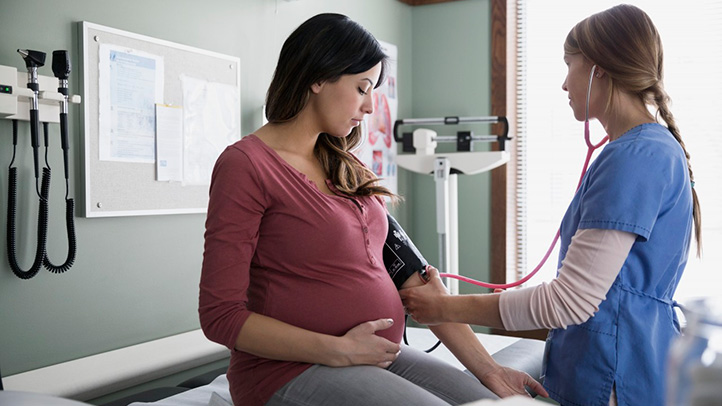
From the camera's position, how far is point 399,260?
1.52 metres

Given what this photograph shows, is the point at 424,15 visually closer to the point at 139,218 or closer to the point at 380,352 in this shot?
the point at 139,218

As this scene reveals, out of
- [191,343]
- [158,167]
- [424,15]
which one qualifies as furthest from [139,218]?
[424,15]

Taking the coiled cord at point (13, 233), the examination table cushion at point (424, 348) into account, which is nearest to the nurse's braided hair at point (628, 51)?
the examination table cushion at point (424, 348)

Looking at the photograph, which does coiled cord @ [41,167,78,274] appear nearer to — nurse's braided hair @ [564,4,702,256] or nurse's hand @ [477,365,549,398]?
nurse's hand @ [477,365,549,398]

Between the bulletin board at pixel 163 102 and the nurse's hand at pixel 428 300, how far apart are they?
114 centimetres

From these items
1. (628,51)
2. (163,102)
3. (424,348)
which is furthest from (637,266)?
(163,102)

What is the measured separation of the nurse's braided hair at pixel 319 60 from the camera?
135 centimetres

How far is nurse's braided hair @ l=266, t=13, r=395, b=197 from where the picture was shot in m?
1.35

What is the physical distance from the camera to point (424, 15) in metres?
3.89

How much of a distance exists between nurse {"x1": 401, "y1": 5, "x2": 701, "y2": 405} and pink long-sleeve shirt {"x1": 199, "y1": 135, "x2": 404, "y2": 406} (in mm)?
252

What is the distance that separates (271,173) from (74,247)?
1.01 meters

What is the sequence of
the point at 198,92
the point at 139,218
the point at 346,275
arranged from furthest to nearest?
the point at 198,92 < the point at 139,218 < the point at 346,275

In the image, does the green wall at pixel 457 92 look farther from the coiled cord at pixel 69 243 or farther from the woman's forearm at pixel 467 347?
the coiled cord at pixel 69 243

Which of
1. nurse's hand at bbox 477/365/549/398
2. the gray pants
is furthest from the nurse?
the gray pants
